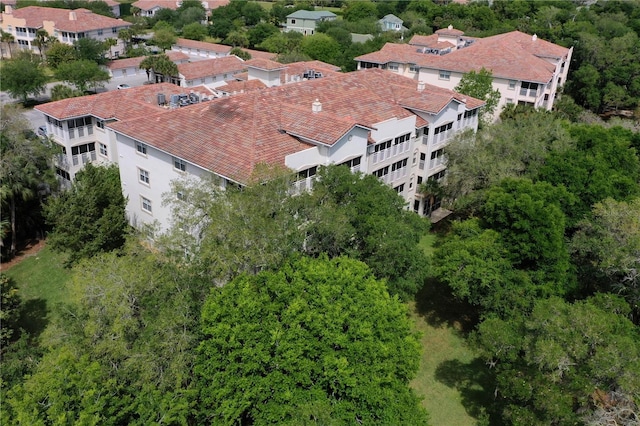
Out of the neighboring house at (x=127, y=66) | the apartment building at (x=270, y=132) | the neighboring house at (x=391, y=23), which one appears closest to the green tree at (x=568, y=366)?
the apartment building at (x=270, y=132)

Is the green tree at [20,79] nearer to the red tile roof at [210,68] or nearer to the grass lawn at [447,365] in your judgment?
the red tile roof at [210,68]

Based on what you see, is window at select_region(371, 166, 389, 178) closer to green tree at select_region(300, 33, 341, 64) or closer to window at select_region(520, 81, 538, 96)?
window at select_region(520, 81, 538, 96)

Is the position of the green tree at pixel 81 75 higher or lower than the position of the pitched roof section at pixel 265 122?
lower

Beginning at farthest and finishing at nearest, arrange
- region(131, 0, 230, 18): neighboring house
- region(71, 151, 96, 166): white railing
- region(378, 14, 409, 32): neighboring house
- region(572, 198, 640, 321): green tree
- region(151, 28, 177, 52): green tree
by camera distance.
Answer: region(131, 0, 230, 18): neighboring house, region(378, 14, 409, 32): neighboring house, region(151, 28, 177, 52): green tree, region(71, 151, 96, 166): white railing, region(572, 198, 640, 321): green tree

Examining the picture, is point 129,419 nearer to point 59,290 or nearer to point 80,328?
point 80,328

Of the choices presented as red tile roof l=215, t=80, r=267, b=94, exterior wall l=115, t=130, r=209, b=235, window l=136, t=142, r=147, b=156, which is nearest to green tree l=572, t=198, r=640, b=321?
exterior wall l=115, t=130, r=209, b=235

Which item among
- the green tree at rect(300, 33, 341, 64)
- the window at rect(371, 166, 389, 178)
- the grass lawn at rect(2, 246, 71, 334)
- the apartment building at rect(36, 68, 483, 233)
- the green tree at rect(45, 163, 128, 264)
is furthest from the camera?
the green tree at rect(300, 33, 341, 64)
